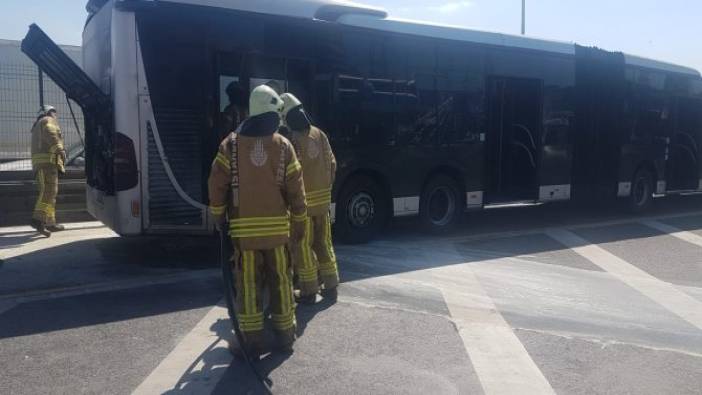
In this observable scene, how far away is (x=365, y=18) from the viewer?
28.0ft

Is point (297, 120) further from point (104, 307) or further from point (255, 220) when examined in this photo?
point (104, 307)

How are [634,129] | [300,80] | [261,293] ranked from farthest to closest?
[634,129], [300,80], [261,293]

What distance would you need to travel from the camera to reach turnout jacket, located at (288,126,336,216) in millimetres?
5805

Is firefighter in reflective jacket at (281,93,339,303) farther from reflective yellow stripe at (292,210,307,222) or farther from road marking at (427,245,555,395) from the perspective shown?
road marking at (427,245,555,395)

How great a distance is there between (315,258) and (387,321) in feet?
3.08

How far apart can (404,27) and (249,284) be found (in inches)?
216

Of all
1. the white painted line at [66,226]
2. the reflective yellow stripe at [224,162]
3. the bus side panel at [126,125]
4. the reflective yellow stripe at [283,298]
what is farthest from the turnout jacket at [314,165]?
the white painted line at [66,226]

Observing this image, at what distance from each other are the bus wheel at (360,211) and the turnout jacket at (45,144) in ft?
15.0

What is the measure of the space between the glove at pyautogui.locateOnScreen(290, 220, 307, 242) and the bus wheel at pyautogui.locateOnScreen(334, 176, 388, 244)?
3.22m

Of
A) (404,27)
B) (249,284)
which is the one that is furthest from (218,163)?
(404,27)

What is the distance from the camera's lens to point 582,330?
Answer: 17.8 feet

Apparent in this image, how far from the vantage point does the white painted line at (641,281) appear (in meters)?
6.17

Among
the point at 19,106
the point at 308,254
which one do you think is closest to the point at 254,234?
the point at 308,254

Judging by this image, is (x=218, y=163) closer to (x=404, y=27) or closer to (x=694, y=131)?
(x=404, y=27)
